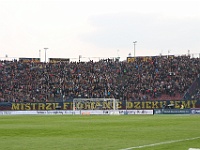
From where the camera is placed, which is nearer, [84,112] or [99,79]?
[84,112]

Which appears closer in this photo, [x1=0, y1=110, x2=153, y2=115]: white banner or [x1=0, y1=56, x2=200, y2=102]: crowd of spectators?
[x1=0, y1=110, x2=153, y2=115]: white banner

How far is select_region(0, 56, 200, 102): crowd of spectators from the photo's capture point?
8044cm

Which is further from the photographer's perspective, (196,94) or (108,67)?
(108,67)

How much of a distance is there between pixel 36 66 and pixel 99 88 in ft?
50.4

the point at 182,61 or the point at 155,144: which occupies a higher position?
the point at 182,61

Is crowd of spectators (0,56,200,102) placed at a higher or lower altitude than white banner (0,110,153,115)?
higher

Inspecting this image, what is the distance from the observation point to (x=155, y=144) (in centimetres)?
1912

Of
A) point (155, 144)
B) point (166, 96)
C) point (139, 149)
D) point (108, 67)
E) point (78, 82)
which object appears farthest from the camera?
point (108, 67)

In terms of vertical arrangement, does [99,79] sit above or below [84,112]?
above

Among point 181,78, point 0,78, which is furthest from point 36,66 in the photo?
point 181,78

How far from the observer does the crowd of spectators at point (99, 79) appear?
3167 inches

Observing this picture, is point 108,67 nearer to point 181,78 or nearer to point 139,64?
point 139,64

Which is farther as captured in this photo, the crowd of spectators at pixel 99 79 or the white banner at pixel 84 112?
the crowd of spectators at pixel 99 79

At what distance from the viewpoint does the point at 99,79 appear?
86.3 m
